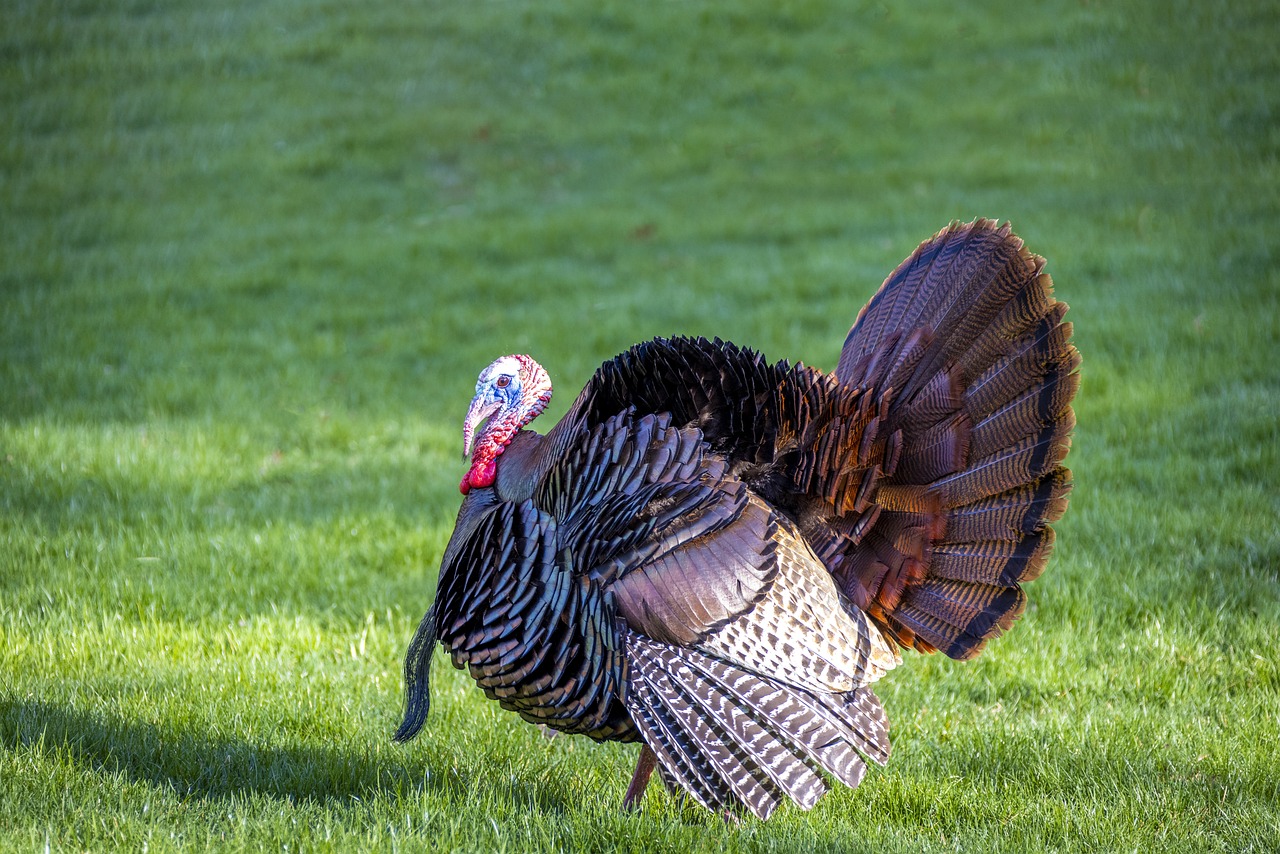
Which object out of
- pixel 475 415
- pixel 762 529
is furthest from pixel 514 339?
pixel 762 529

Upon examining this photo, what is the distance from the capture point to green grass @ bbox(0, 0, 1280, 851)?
3.63m

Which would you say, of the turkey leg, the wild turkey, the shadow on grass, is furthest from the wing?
the shadow on grass

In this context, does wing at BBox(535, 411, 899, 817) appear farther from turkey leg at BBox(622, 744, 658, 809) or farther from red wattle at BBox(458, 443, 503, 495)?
turkey leg at BBox(622, 744, 658, 809)

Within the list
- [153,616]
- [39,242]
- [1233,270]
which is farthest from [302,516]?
[1233,270]

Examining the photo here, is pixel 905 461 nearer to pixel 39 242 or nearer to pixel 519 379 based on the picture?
pixel 519 379

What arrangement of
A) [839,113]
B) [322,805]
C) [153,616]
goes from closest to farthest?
[322,805] < [153,616] < [839,113]

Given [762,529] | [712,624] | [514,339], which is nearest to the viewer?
[712,624]

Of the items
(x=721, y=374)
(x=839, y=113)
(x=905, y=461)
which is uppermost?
(x=839, y=113)

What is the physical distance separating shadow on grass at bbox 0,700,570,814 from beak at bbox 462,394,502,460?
1.05m

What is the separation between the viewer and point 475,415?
145 inches

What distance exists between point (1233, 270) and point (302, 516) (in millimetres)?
6955

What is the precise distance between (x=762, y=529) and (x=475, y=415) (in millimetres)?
990

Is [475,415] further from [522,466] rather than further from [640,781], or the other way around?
[640,781]

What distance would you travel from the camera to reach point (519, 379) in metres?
3.74
